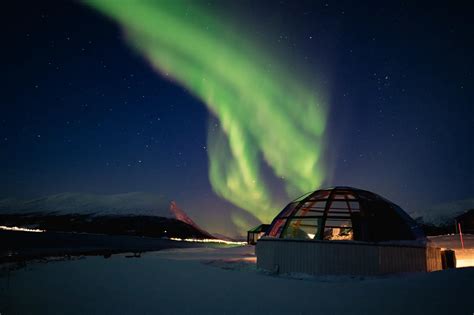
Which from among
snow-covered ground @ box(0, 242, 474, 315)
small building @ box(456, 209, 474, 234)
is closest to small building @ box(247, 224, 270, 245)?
snow-covered ground @ box(0, 242, 474, 315)

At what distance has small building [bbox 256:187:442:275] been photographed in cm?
1372

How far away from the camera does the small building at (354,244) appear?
45.0 feet

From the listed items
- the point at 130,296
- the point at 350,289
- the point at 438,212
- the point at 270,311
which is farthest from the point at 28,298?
the point at 438,212

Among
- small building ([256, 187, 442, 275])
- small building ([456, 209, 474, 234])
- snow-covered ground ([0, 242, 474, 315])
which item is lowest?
snow-covered ground ([0, 242, 474, 315])

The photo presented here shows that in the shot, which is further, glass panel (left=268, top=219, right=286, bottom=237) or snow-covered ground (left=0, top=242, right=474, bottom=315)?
glass panel (left=268, top=219, right=286, bottom=237)

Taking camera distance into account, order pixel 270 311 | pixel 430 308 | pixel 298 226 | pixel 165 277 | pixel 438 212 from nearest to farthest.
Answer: pixel 430 308 < pixel 270 311 < pixel 165 277 < pixel 298 226 < pixel 438 212

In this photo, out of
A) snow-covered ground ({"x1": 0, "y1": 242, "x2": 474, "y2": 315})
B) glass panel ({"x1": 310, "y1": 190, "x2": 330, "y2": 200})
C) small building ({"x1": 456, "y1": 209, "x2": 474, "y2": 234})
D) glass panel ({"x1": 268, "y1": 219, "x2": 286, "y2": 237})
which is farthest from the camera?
small building ({"x1": 456, "y1": 209, "x2": 474, "y2": 234})

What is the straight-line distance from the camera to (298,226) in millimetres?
17812

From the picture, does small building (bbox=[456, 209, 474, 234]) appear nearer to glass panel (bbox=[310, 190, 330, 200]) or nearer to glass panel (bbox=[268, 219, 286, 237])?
glass panel (bbox=[310, 190, 330, 200])

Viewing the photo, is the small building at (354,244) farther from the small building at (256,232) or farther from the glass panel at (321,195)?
the small building at (256,232)

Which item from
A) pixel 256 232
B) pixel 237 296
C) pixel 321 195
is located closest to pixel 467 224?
pixel 256 232

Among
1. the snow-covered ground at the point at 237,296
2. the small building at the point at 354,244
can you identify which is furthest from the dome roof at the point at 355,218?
the snow-covered ground at the point at 237,296

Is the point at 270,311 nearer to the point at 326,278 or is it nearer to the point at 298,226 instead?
the point at 326,278

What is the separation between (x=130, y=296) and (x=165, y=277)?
378 cm
